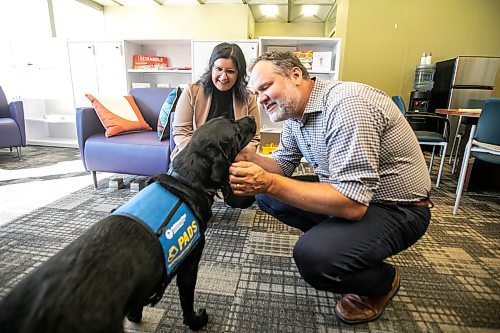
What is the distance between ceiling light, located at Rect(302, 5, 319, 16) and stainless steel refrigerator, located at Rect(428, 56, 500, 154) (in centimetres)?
491

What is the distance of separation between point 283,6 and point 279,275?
8.65 metres

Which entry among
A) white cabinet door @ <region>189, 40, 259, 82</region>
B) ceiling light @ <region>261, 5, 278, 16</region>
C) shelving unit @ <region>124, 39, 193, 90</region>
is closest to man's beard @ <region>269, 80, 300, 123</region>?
white cabinet door @ <region>189, 40, 259, 82</region>

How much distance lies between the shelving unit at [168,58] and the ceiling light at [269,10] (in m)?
5.75

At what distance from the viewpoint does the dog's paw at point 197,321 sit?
100 cm

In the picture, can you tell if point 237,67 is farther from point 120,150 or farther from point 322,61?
point 322,61

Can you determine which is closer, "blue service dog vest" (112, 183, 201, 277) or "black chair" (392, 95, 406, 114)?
"blue service dog vest" (112, 183, 201, 277)

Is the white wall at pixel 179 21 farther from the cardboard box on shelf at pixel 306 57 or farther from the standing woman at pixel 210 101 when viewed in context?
the standing woman at pixel 210 101

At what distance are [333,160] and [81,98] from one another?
A: 394 cm

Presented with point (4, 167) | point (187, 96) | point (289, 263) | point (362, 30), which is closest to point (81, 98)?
point (4, 167)

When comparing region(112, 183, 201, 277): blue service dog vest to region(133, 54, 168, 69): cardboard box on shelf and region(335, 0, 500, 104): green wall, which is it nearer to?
region(133, 54, 168, 69): cardboard box on shelf

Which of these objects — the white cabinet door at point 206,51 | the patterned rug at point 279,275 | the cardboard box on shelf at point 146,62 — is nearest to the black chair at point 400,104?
the patterned rug at point 279,275

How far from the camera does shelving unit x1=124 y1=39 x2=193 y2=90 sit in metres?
3.54

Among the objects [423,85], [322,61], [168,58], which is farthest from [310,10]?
[168,58]

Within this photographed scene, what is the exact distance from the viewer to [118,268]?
610 mm
